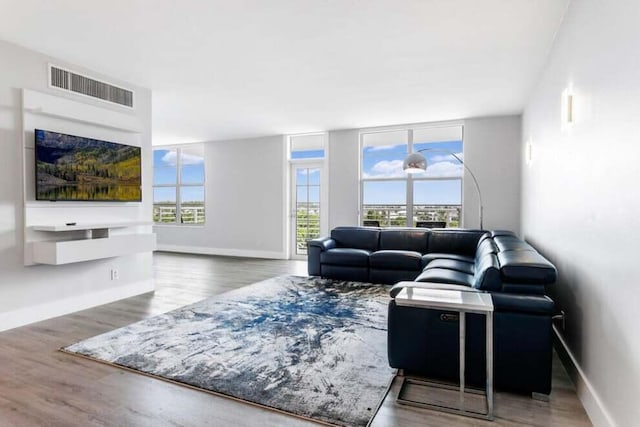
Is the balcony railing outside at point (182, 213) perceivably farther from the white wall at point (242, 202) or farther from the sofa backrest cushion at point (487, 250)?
the sofa backrest cushion at point (487, 250)

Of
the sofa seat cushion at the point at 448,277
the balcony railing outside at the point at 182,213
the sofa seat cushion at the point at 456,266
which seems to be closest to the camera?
the sofa seat cushion at the point at 448,277

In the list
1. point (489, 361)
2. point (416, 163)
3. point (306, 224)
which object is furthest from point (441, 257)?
point (306, 224)

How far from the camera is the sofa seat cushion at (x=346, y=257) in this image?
5.48 m

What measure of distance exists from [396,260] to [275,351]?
2.79 m

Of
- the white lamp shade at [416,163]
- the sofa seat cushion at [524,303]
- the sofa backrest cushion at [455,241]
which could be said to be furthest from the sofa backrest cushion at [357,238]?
the sofa seat cushion at [524,303]

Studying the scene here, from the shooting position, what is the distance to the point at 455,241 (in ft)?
18.2

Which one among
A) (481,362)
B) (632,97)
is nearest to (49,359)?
(481,362)

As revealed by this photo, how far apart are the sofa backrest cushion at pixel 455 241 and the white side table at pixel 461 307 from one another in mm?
3347

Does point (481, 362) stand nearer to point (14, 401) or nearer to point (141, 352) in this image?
point (141, 352)

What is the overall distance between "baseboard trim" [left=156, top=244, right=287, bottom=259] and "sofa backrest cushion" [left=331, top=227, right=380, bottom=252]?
6.72 feet

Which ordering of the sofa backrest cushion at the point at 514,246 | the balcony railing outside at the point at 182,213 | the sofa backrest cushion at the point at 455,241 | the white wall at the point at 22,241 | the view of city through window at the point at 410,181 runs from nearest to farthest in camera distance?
the sofa backrest cushion at the point at 514,246
the white wall at the point at 22,241
the sofa backrest cushion at the point at 455,241
the view of city through window at the point at 410,181
the balcony railing outside at the point at 182,213

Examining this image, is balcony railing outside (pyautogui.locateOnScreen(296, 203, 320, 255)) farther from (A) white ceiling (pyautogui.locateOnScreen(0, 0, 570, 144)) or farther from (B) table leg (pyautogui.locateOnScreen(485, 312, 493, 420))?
(B) table leg (pyautogui.locateOnScreen(485, 312, 493, 420))

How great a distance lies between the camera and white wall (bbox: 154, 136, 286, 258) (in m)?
7.99

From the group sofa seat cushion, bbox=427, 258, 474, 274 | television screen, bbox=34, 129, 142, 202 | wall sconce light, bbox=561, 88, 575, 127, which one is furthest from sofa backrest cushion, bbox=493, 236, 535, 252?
television screen, bbox=34, 129, 142, 202
